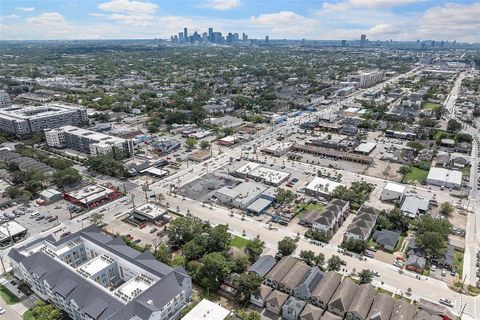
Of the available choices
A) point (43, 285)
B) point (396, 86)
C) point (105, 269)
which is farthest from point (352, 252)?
point (396, 86)

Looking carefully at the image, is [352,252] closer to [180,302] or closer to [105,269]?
[180,302]

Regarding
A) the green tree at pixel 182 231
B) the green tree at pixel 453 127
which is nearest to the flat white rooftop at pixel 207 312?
the green tree at pixel 182 231

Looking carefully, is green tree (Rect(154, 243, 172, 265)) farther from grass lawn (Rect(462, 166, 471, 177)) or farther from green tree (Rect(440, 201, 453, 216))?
grass lawn (Rect(462, 166, 471, 177))

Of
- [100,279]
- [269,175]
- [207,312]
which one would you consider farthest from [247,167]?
[207,312]

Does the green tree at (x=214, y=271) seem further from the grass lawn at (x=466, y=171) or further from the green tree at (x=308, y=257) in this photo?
the grass lawn at (x=466, y=171)

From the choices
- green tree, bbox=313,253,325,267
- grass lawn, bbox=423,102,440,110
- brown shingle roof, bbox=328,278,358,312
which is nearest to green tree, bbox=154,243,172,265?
green tree, bbox=313,253,325,267

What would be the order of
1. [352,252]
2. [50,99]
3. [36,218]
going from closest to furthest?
[352,252] < [36,218] < [50,99]
